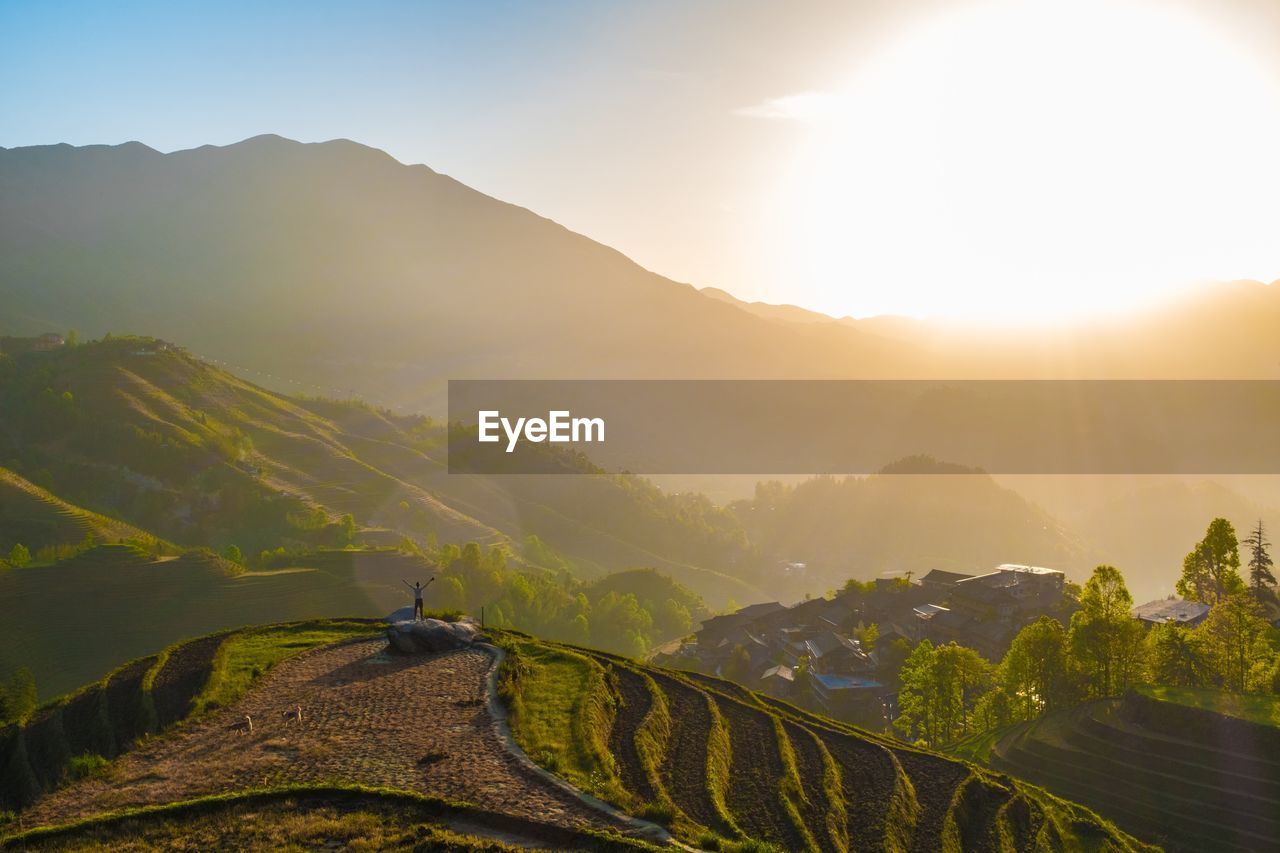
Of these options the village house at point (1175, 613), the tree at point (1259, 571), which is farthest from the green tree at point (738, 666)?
the tree at point (1259, 571)

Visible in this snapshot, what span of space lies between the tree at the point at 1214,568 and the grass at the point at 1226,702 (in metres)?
24.1

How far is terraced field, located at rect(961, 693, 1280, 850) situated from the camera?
37.9 m

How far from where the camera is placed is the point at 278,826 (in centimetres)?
2102

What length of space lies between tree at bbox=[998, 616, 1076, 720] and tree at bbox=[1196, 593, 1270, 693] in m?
9.98

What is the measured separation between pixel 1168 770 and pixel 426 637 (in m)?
42.1

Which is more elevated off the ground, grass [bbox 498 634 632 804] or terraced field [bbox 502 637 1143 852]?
grass [bbox 498 634 632 804]

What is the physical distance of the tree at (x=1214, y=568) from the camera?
229 ft

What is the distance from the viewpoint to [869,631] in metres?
102

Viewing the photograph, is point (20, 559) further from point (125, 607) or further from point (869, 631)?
point (869, 631)

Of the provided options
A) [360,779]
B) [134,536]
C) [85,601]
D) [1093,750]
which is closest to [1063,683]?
[1093,750]

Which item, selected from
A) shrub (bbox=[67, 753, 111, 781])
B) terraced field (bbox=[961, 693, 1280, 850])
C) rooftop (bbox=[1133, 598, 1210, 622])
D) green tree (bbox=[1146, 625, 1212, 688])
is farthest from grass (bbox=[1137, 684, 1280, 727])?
shrub (bbox=[67, 753, 111, 781])

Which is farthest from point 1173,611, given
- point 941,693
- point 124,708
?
point 124,708

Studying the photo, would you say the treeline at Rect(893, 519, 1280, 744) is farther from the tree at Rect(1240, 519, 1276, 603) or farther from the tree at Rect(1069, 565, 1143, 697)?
the tree at Rect(1240, 519, 1276, 603)

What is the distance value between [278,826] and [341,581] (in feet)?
289
